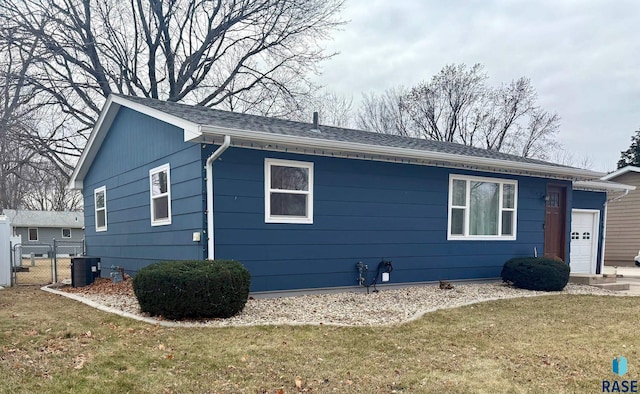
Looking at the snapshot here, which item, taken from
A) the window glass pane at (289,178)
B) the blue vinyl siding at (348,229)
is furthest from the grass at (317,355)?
the window glass pane at (289,178)

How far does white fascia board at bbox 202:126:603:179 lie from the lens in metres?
6.57

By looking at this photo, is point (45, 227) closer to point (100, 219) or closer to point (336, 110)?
point (336, 110)

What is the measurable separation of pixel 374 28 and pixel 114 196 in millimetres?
10511

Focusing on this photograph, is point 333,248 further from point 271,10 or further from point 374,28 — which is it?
point 271,10

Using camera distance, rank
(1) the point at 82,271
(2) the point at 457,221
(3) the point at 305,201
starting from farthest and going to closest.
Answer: (1) the point at 82,271, (2) the point at 457,221, (3) the point at 305,201

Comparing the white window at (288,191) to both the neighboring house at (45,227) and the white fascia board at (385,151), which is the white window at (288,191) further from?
the neighboring house at (45,227)

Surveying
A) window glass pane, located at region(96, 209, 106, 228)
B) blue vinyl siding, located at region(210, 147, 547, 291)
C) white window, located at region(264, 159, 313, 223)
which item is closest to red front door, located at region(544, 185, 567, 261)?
blue vinyl siding, located at region(210, 147, 547, 291)

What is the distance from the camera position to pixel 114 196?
10.6 m

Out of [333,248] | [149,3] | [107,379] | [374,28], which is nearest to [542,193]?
[333,248]

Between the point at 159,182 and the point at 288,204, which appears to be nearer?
the point at 288,204

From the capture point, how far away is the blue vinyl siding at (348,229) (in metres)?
6.98

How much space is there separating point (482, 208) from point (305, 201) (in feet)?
14.6

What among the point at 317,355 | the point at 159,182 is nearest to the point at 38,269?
the point at 159,182

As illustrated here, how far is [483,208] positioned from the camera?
970 centimetres
